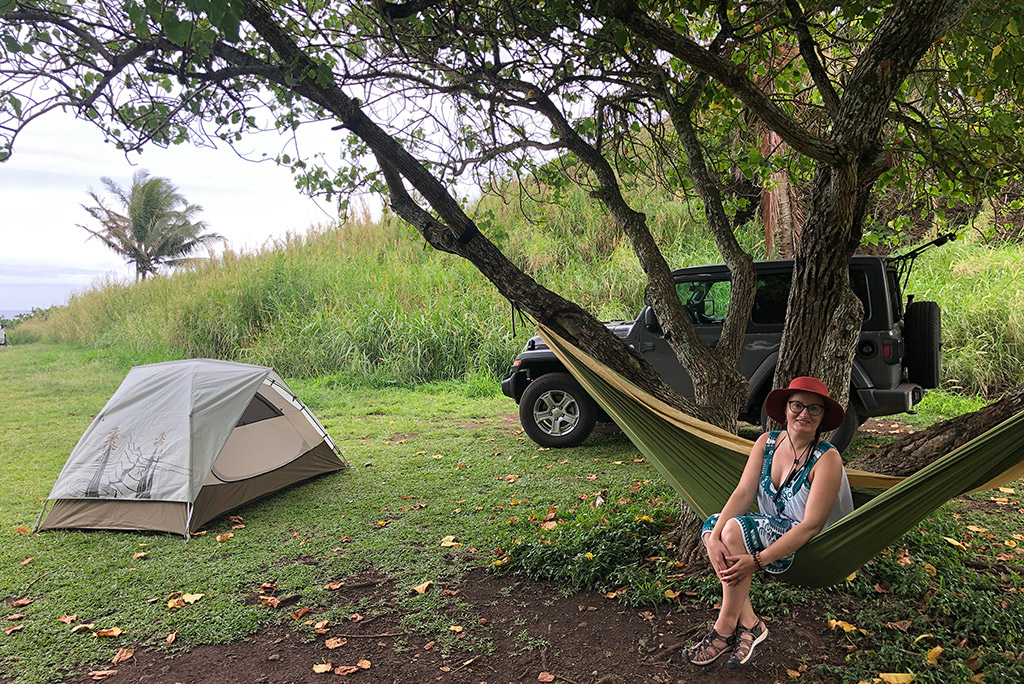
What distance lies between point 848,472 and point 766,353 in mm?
2834

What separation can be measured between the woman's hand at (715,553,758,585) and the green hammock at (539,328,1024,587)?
128 mm

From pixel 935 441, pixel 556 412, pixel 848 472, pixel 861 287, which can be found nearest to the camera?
pixel 848 472

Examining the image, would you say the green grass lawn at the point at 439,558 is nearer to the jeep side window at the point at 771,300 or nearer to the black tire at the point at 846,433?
the black tire at the point at 846,433

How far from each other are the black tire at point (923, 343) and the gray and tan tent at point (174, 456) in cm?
479

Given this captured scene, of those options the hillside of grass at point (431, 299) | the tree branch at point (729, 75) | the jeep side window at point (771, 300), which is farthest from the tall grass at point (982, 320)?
the tree branch at point (729, 75)

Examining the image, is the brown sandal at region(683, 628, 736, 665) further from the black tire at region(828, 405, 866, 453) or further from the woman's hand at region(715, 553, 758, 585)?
the black tire at region(828, 405, 866, 453)

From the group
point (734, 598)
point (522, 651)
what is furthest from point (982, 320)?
point (522, 651)

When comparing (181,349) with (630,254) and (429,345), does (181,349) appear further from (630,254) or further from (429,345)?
(630,254)

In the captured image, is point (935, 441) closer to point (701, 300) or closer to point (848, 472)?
point (848, 472)

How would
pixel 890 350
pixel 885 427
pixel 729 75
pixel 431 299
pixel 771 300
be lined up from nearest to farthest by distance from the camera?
pixel 729 75 < pixel 890 350 < pixel 771 300 < pixel 885 427 < pixel 431 299

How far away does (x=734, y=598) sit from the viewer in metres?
2.47

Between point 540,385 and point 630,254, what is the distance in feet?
19.0

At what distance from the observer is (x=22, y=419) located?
886 cm

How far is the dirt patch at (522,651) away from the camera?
2.59 metres
